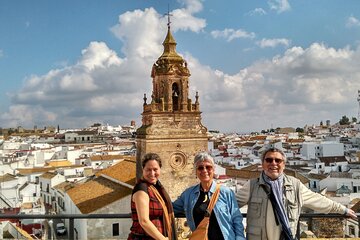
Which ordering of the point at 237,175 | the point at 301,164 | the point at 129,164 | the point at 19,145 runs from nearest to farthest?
1. the point at 129,164
2. the point at 237,175
3. the point at 301,164
4. the point at 19,145

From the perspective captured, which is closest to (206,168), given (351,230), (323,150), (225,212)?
(225,212)

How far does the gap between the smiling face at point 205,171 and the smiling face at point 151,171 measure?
38cm

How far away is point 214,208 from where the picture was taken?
336cm

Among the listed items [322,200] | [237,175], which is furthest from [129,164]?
[322,200]

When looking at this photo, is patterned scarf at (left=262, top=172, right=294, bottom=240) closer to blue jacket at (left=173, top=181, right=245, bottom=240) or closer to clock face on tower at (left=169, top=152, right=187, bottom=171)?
blue jacket at (left=173, top=181, right=245, bottom=240)

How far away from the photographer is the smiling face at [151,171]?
343cm

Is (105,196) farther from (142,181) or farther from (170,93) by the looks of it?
(142,181)

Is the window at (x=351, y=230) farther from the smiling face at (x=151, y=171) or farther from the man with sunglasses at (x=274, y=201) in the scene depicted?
the smiling face at (x=151, y=171)

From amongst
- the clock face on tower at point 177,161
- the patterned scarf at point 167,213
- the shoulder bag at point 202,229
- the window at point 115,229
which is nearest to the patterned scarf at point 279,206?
the shoulder bag at point 202,229

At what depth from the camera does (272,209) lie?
135 inches

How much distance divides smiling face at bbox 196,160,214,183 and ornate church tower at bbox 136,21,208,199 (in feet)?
46.3

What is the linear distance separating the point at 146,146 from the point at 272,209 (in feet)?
47.1

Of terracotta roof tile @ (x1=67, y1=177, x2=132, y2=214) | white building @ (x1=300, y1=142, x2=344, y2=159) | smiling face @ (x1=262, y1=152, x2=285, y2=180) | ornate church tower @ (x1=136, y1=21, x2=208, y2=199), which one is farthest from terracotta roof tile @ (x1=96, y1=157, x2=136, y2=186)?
white building @ (x1=300, y1=142, x2=344, y2=159)

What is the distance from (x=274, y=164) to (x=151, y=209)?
119 centimetres
